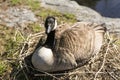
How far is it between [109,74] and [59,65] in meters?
0.85

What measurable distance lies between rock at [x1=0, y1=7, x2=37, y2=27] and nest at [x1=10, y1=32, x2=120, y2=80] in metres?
1.05

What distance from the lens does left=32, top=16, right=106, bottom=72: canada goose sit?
6145 millimetres

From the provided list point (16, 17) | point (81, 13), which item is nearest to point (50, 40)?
point (16, 17)

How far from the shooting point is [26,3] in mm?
8484

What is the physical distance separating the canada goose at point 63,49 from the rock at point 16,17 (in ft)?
5.24

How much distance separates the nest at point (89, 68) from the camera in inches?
249

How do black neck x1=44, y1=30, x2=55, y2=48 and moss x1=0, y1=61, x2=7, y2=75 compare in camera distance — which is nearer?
black neck x1=44, y1=30, x2=55, y2=48

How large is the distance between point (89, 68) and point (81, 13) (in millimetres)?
2173

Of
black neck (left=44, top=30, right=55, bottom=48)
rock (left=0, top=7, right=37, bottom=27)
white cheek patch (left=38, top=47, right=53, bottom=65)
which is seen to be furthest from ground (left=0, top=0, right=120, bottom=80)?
black neck (left=44, top=30, right=55, bottom=48)

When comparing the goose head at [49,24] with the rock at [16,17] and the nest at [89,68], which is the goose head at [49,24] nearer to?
the nest at [89,68]

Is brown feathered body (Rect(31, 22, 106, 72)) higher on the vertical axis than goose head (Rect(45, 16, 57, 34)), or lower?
lower

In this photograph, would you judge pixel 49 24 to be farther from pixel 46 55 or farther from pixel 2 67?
pixel 2 67

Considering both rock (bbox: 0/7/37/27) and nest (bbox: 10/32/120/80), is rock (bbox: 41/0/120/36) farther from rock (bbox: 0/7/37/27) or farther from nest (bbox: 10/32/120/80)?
nest (bbox: 10/32/120/80)

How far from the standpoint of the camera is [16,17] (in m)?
8.00
